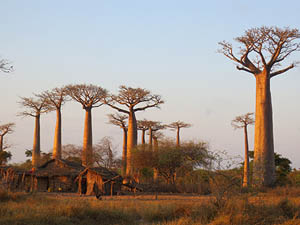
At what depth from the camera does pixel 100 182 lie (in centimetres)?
1628

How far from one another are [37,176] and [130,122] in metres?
6.62

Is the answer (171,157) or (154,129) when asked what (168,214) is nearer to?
(171,157)

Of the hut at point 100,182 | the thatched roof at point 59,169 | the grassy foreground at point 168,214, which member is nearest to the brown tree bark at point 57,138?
the thatched roof at point 59,169

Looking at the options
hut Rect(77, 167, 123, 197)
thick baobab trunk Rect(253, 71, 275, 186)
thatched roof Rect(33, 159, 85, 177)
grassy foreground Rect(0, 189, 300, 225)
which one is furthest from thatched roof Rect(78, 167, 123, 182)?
grassy foreground Rect(0, 189, 300, 225)

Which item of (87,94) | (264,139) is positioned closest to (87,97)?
(87,94)

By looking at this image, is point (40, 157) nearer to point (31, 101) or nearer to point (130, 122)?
point (31, 101)

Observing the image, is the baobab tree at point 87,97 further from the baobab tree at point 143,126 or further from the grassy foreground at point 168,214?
the grassy foreground at point 168,214

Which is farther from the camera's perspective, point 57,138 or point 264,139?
point 57,138

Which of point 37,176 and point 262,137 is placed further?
point 37,176

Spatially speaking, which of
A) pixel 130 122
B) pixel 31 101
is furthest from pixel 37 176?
pixel 31 101

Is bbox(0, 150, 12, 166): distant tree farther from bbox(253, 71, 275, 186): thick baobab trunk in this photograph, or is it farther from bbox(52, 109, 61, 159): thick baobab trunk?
bbox(253, 71, 275, 186): thick baobab trunk

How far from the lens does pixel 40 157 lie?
Answer: 27.1 meters

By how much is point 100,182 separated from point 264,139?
21.9 feet

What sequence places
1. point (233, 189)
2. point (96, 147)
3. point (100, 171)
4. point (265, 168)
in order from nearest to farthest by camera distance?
point (233, 189) → point (265, 168) → point (100, 171) → point (96, 147)
